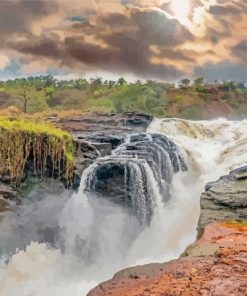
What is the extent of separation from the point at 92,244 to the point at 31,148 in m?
2.84

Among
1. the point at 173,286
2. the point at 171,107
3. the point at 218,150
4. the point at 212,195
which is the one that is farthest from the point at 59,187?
the point at 171,107

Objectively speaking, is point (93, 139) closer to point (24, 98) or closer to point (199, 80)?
point (24, 98)

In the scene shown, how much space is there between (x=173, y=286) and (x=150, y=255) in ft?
20.7

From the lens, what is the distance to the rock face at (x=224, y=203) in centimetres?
928

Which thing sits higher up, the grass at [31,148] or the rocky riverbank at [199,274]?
the grass at [31,148]

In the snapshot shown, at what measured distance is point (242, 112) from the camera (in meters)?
50.3

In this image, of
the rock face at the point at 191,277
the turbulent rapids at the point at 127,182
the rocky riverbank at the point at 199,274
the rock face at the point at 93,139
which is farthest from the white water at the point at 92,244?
the rock face at the point at 191,277

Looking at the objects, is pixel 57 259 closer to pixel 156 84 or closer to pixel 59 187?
pixel 59 187

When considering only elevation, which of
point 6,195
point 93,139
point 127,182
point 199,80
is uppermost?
point 199,80

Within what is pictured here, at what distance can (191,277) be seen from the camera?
526cm

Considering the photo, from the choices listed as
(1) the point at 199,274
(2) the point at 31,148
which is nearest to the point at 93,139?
(2) the point at 31,148

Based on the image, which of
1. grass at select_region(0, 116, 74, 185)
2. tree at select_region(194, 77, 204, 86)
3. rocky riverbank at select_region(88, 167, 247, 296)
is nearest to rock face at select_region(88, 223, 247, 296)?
rocky riverbank at select_region(88, 167, 247, 296)

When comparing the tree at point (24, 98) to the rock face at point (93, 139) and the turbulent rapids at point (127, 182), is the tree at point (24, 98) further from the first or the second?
the turbulent rapids at point (127, 182)

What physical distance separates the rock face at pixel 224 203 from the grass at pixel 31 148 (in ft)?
13.3
